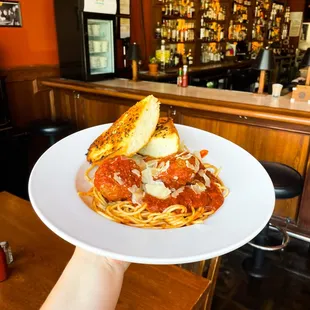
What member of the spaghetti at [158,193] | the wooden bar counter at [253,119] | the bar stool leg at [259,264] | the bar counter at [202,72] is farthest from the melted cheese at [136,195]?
the bar counter at [202,72]

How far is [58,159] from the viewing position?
3.52ft

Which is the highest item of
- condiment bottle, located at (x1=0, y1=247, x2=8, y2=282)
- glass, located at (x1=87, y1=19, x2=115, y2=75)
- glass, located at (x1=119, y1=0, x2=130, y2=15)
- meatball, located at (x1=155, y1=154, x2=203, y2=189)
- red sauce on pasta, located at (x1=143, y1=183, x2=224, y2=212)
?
glass, located at (x1=119, y1=0, x2=130, y2=15)

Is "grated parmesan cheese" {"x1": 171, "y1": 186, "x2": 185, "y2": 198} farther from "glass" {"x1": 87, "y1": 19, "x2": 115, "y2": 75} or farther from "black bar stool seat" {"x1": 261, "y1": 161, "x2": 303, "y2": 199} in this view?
"glass" {"x1": 87, "y1": 19, "x2": 115, "y2": 75}

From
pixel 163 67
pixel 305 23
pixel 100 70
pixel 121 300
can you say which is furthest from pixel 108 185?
pixel 305 23

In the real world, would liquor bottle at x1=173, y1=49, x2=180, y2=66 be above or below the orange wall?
below

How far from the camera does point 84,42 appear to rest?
3559 millimetres

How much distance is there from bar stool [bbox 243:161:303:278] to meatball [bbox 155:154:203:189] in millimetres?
1231

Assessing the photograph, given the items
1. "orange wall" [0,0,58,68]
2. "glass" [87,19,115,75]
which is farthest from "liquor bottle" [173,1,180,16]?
"orange wall" [0,0,58,68]

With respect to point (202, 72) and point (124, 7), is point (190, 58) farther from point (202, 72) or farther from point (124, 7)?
point (124, 7)

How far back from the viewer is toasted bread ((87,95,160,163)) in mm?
1062

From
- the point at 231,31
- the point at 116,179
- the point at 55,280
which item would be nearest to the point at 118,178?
the point at 116,179

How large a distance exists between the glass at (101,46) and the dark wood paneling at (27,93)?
0.60 m

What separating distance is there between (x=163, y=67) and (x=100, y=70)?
172cm

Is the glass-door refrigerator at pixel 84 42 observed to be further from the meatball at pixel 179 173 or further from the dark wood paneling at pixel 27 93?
the meatball at pixel 179 173
